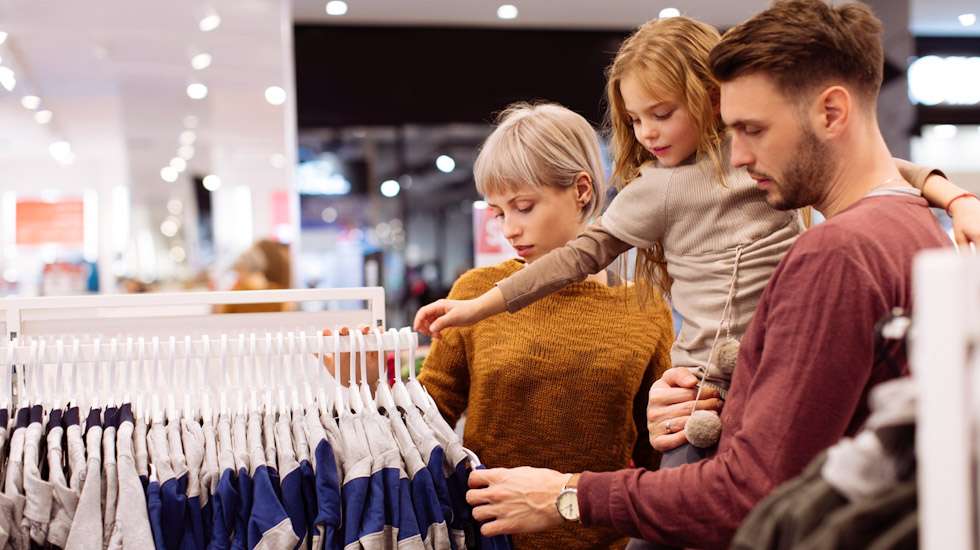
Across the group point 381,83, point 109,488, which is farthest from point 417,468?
point 381,83

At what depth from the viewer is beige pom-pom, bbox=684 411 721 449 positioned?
154 cm

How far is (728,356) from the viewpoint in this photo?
1.59 m

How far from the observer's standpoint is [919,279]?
2.28 feet

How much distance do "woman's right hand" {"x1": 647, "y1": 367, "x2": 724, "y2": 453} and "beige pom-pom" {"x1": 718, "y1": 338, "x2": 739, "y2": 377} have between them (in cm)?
5

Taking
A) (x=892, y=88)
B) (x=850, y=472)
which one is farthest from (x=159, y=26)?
(x=850, y=472)

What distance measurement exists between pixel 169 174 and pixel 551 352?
9463 mm

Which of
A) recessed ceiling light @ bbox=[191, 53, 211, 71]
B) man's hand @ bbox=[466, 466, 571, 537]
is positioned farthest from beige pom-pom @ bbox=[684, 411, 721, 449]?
recessed ceiling light @ bbox=[191, 53, 211, 71]

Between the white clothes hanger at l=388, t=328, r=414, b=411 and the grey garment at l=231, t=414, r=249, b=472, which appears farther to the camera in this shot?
the white clothes hanger at l=388, t=328, r=414, b=411

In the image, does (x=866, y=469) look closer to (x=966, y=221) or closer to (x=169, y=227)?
(x=966, y=221)

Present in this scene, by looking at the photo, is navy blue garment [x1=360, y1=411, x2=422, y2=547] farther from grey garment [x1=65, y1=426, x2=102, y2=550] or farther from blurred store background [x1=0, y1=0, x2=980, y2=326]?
blurred store background [x1=0, y1=0, x2=980, y2=326]

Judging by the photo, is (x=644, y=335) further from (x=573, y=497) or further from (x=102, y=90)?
(x=102, y=90)

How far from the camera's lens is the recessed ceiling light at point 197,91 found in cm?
898

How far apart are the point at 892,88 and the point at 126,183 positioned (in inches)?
314

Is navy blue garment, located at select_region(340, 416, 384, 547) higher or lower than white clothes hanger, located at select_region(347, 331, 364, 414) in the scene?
lower
